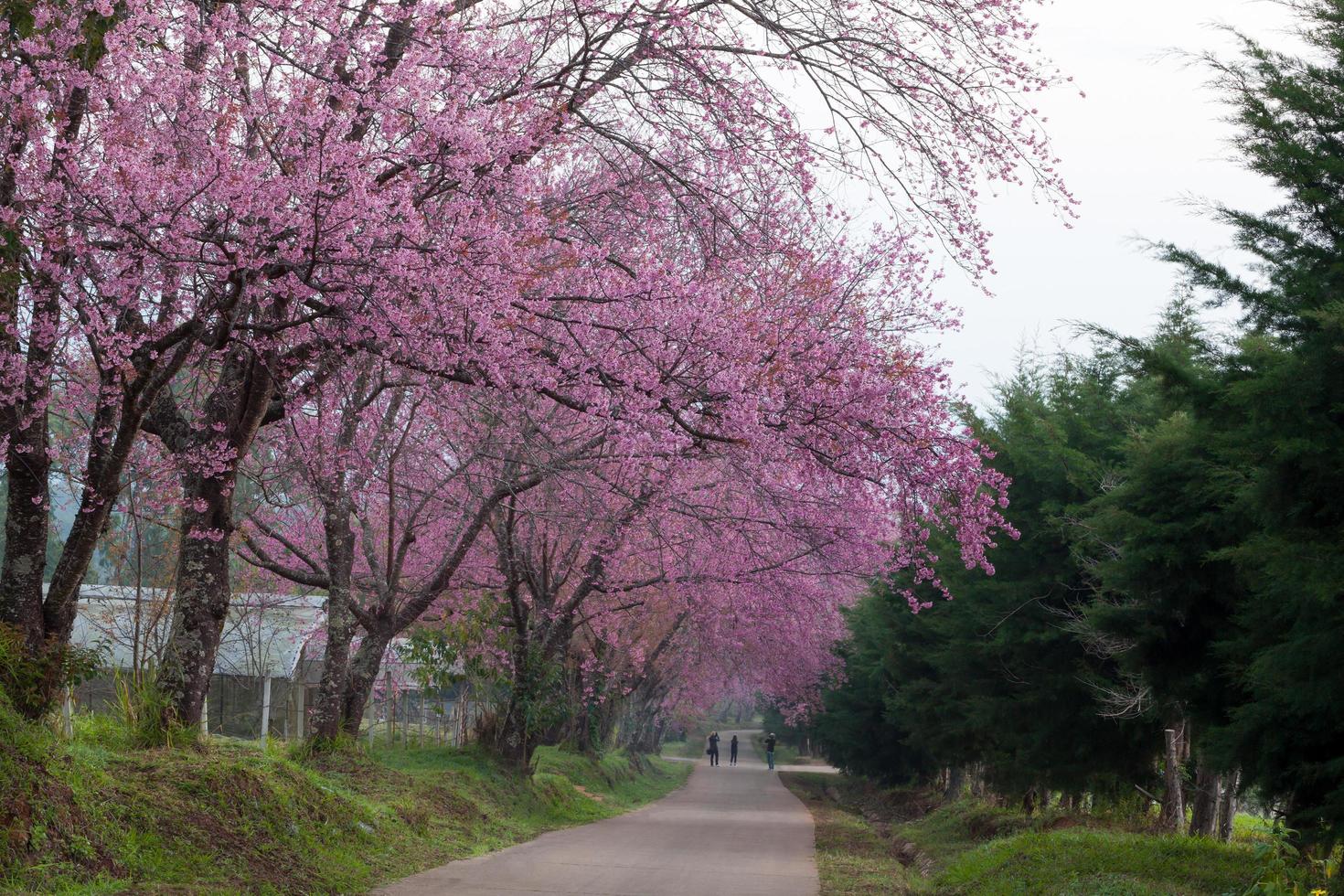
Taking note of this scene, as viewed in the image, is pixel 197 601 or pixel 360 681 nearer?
pixel 197 601

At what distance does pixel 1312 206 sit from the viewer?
9.34 m

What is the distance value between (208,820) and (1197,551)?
9.17 m

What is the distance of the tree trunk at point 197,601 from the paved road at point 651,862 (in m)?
2.43

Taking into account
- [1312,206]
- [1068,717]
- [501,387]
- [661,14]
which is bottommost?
[1068,717]

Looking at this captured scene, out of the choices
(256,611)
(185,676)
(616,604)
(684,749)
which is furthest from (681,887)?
(684,749)

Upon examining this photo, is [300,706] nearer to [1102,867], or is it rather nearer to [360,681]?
[360,681]

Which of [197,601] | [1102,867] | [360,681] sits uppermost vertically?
[197,601]

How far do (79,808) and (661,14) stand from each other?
6708 millimetres

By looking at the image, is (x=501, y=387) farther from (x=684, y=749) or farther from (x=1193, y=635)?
(x=684, y=749)

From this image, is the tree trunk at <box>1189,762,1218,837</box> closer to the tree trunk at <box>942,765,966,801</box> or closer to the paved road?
the paved road

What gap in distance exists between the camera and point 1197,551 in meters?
12.0

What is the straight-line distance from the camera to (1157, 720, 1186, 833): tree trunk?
1543cm

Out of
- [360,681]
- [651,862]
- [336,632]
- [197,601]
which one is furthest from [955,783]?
[197,601]

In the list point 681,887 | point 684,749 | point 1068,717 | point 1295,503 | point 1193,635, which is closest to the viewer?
point 1295,503
